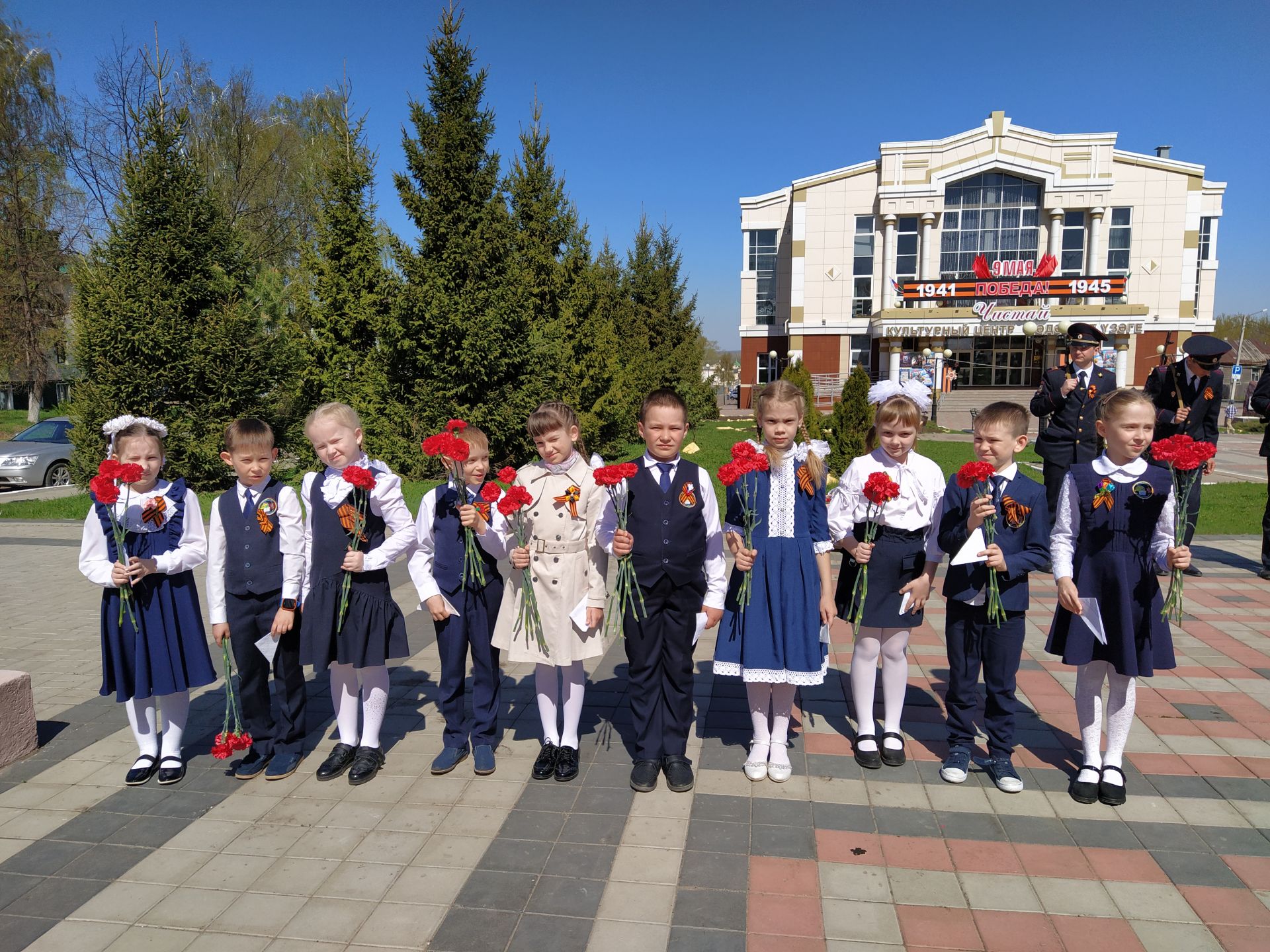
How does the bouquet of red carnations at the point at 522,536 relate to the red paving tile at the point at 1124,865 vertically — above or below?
above

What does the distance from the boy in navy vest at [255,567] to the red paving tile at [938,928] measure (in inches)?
113

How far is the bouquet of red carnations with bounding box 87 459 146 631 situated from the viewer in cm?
339

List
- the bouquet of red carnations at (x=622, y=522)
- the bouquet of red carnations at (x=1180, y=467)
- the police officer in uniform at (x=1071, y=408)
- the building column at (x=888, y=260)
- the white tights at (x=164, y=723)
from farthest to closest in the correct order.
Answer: the building column at (x=888, y=260) < the police officer in uniform at (x=1071, y=408) < the white tights at (x=164, y=723) < the bouquet of red carnations at (x=622, y=522) < the bouquet of red carnations at (x=1180, y=467)

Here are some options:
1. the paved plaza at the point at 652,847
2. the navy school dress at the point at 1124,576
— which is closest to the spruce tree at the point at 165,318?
the paved plaza at the point at 652,847

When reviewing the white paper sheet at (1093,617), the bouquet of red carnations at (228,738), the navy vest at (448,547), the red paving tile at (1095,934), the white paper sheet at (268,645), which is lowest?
Result: the red paving tile at (1095,934)

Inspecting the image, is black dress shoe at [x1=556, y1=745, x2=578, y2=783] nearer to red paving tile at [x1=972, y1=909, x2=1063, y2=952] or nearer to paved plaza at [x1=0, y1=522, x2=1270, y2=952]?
paved plaza at [x1=0, y1=522, x2=1270, y2=952]

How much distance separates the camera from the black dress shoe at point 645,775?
360 cm

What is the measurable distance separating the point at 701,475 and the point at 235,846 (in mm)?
2505

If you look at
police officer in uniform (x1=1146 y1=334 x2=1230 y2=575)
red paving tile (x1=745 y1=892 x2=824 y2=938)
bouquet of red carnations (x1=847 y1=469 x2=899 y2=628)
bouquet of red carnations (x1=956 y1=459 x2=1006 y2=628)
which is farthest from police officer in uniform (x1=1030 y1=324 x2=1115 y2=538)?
red paving tile (x1=745 y1=892 x2=824 y2=938)

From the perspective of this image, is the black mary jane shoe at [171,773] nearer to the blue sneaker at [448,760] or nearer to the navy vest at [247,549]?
the navy vest at [247,549]

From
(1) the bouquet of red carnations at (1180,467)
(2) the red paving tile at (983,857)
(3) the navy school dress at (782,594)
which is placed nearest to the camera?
(2) the red paving tile at (983,857)

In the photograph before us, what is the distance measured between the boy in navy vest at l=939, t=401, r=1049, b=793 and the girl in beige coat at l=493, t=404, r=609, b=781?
1667mm

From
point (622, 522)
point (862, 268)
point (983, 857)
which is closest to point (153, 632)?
point (622, 522)

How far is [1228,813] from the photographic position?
10.9ft
